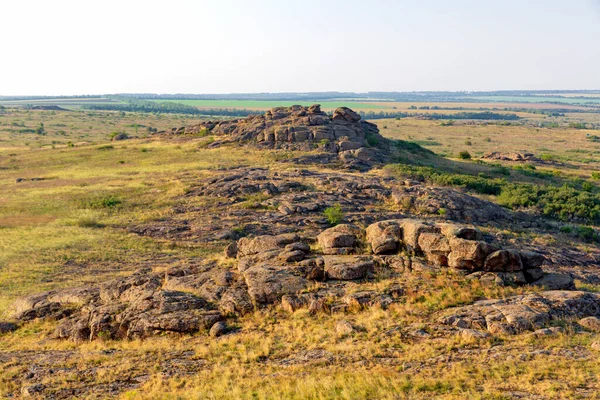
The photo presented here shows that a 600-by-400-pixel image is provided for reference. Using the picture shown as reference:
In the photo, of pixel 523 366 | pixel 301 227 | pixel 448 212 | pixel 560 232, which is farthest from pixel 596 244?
pixel 523 366

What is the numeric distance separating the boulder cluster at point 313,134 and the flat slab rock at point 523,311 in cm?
4275

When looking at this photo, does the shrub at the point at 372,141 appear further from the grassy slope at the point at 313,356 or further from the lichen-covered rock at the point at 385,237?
the lichen-covered rock at the point at 385,237

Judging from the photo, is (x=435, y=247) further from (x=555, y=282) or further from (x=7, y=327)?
(x=7, y=327)

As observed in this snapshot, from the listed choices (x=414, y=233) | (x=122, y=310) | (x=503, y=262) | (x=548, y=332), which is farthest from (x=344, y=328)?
(x=122, y=310)

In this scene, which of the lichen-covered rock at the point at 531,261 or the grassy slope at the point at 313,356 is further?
the lichen-covered rock at the point at 531,261

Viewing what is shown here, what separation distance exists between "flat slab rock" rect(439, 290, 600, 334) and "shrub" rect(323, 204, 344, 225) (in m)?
22.0

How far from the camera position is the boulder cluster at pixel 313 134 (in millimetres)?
Answer: 68625

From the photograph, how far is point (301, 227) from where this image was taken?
42156 mm

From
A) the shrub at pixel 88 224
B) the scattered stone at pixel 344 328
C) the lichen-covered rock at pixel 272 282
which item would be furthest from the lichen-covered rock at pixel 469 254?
the shrub at pixel 88 224

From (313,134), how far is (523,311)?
5461 cm

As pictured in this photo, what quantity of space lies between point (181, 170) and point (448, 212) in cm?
3840

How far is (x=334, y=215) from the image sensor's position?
142ft

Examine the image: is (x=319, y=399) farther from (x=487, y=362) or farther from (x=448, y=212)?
(x=448, y=212)

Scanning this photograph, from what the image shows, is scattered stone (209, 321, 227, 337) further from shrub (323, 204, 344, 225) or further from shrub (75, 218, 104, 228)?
shrub (75, 218, 104, 228)
